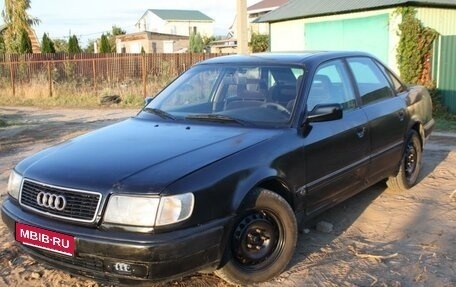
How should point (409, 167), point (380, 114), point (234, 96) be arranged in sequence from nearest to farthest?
1. point (234, 96)
2. point (380, 114)
3. point (409, 167)

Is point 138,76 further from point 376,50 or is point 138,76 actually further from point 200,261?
point 200,261

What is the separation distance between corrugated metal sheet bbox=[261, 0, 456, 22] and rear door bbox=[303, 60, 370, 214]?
9025 millimetres

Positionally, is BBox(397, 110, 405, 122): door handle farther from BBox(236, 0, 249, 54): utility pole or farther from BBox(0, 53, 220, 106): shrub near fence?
BBox(0, 53, 220, 106): shrub near fence

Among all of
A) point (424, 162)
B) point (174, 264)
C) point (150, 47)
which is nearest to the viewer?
point (174, 264)

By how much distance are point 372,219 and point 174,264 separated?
2678 mm

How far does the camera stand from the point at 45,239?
10.5ft

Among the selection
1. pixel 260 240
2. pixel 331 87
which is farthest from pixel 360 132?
pixel 260 240

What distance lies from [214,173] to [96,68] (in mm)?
20664

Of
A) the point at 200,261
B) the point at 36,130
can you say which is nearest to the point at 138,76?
the point at 36,130

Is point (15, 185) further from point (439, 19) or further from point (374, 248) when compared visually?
point (439, 19)

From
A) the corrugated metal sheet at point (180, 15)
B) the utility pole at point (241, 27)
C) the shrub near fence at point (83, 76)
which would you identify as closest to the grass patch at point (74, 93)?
the shrub near fence at point (83, 76)

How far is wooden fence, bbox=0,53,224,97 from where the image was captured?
890 inches

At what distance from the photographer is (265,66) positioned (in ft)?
15.0

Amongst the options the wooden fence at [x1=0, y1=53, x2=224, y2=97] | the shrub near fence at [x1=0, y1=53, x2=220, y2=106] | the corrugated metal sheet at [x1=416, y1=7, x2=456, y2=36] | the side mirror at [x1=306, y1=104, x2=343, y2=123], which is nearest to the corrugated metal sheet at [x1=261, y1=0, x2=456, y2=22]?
the corrugated metal sheet at [x1=416, y1=7, x2=456, y2=36]
